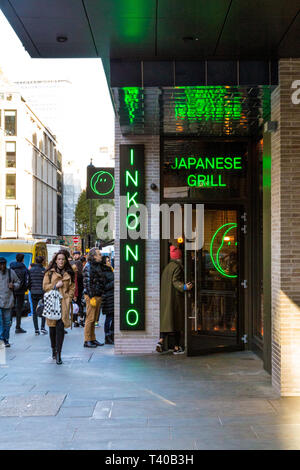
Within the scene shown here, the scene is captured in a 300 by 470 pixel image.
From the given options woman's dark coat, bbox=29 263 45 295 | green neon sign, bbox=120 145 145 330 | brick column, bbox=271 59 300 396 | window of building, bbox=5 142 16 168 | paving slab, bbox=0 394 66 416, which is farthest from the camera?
window of building, bbox=5 142 16 168

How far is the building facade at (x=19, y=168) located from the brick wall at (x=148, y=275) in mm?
54953

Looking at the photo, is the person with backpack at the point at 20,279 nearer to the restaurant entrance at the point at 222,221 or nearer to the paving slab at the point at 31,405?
the restaurant entrance at the point at 222,221

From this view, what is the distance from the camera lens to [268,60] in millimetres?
8203

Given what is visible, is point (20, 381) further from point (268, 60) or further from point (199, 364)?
point (268, 60)

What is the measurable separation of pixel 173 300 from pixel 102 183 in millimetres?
3813

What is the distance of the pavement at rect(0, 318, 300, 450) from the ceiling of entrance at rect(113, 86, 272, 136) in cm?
402

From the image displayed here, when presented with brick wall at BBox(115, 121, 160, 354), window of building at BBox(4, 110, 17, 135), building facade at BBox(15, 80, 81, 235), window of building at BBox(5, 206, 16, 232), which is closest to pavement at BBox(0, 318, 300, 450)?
brick wall at BBox(115, 121, 160, 354)

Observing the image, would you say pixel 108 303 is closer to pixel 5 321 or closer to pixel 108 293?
pixel 108 293

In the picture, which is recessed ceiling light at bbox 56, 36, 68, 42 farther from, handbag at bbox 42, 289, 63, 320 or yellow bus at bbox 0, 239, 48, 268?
yellow bus at bbox 0, 239, 48, 268

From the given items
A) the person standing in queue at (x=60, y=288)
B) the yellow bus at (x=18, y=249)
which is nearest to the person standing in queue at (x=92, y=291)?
the person standing in queue at (x=60, y=288)

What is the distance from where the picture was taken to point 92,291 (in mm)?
12219

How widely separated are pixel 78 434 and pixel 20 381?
9.94 ft

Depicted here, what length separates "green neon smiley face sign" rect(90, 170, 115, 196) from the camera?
13.7 meters

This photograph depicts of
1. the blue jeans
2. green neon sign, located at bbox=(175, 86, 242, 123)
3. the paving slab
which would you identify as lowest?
the paving slab
